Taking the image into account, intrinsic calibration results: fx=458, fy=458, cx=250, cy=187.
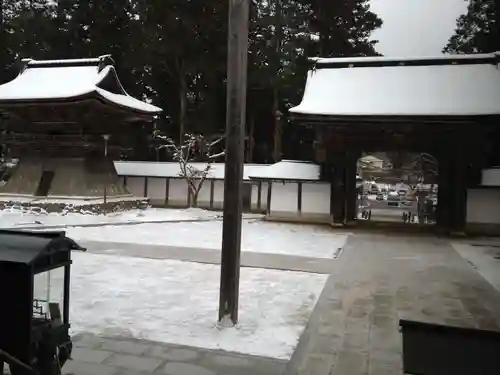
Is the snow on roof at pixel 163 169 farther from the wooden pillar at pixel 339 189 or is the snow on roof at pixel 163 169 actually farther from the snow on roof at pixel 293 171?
the wooden pillar at pixel 339 189

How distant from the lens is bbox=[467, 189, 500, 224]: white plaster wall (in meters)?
16.1

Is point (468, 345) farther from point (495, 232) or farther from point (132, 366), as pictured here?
point (495, 232)

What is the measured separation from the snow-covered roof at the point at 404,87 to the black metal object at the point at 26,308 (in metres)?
13.8

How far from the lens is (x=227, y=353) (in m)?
4.20

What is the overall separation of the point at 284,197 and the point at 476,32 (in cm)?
1743

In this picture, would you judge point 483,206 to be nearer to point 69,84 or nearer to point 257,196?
point 257,196

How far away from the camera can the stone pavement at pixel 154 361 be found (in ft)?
12.2

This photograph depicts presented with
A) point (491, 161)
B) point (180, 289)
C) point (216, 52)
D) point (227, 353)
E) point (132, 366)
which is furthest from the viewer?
point (216, 52)

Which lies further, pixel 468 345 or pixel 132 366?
pixel 132 366

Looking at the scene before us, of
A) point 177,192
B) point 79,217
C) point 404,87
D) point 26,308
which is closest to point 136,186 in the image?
point 177,192

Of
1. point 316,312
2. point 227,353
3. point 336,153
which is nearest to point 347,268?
point 316,312

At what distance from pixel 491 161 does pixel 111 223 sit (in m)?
15.8

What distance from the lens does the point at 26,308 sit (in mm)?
2930

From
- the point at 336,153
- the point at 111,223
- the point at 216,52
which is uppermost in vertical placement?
the point at 216,52
